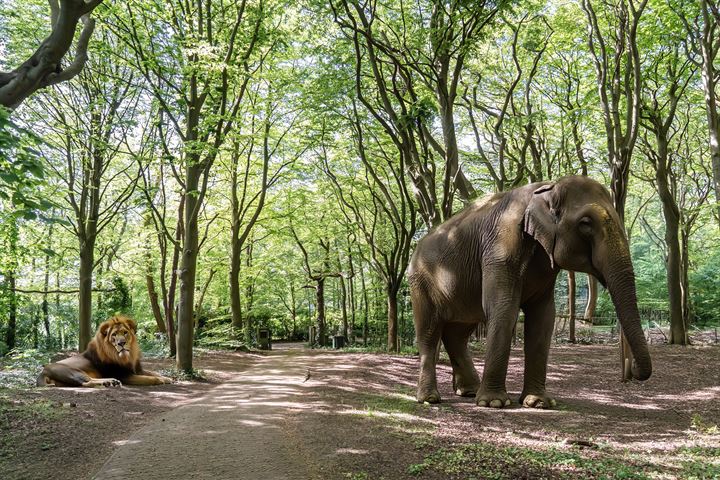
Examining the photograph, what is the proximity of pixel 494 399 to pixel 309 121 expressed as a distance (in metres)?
14.3

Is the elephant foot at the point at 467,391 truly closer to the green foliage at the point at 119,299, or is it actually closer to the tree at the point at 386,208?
the tree at the point at 386,208

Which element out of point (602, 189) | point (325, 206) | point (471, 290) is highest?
point (325, 206)

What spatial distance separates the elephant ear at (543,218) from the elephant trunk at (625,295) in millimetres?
623

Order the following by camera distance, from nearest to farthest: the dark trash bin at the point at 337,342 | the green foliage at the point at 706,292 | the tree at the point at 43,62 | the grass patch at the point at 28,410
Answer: the tree at the point at 43,62, the grass patch at the point at 28,410, the dark trash bin at the point at 337,342, the green foliage at the point at 706,292

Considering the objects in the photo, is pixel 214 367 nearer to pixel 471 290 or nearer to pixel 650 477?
pixel 471 290

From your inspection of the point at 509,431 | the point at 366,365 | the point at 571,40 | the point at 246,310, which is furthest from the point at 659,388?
the point at 246,310

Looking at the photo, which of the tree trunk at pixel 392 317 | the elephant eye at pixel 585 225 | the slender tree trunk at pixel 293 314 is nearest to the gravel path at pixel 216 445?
the elephant eye at pixel 585 225

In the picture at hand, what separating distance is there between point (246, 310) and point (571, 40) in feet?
68.2

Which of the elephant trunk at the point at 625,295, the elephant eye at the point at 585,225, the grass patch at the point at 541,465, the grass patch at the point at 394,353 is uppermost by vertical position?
the elephant eye at the point at 585,225

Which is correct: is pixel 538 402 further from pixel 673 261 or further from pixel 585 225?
pixel 673 261

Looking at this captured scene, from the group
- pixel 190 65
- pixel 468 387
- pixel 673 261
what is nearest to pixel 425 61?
pixel 190 65

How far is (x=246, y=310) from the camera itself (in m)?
27.5

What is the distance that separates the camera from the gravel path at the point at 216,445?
13.4ft

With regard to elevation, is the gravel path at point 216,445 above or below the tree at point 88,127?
below
